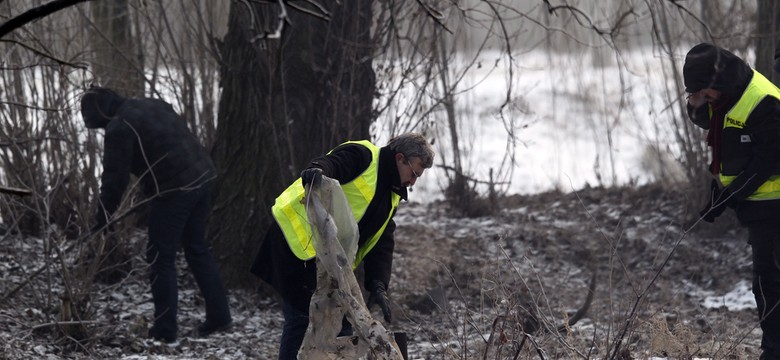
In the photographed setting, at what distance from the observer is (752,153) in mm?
5680

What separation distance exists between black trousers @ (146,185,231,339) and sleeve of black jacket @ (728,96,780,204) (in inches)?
135

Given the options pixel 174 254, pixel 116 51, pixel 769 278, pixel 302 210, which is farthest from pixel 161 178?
pixel 769 278

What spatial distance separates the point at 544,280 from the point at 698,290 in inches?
52.3

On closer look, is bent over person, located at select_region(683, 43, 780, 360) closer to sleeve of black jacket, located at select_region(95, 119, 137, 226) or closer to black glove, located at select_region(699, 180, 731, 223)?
black glove, located at select_region(699, 180, 731, 223)

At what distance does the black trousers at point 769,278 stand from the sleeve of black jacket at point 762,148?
0.79 ft

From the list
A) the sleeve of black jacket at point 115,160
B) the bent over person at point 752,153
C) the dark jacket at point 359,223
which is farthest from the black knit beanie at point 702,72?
the sleeve of black jacket at point 115,160

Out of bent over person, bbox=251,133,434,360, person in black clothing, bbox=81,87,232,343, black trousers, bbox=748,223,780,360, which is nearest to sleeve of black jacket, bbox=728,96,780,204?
black trousers, bbox=748,223,780,360

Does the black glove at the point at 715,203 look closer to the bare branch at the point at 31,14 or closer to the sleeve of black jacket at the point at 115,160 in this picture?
the sleeve of black jacket at the point at 115,160

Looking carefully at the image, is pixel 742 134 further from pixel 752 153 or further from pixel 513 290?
pixel 513 290

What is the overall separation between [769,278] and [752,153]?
2.24 ft

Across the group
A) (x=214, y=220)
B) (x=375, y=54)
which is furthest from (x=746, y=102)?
(x=214, y=220)

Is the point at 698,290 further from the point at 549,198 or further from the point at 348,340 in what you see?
the point at 348,340

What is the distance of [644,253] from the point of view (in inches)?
384

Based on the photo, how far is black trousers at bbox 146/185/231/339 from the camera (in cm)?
677
